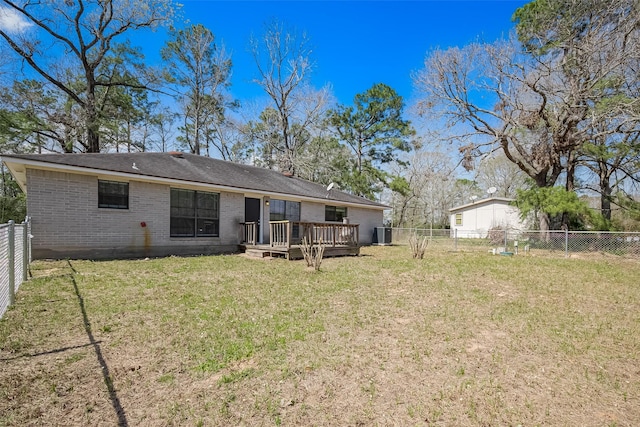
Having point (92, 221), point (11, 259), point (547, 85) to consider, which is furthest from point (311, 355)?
point (547, 85)

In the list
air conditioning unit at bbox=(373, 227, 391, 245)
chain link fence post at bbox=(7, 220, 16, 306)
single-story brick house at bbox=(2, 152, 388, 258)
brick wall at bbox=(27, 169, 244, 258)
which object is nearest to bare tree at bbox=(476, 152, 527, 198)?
air conditioning unit at bbox=(373, 227, 391, 245)

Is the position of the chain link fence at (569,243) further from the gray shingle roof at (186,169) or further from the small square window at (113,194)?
the small square window at (113,194)

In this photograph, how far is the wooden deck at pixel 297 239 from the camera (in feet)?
35.5

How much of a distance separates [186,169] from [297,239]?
5.19 m

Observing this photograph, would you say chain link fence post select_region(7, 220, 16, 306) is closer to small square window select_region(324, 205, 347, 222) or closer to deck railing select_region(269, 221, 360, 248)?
deck railing select_region(269, 221, 360, 248)

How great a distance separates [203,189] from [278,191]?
3.39m

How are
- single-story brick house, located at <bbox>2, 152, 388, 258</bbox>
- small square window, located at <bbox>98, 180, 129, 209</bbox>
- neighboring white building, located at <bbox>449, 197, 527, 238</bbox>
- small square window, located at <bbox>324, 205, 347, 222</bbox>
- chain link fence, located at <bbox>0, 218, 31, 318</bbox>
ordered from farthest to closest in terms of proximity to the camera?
A: neighboring white building, located at <bbox>449, 197, 527, 238</bbox> → small square window, located at <bbox>324, 205, 347, 222</bbox> → small square window, located at <bbox>98, 180, 129, 209</bbox> → single-story brick house, located at <bbox>2, 152, 388, 258</bbox> → chain link fence, located at <bbox>0, 218, 31, 318</bbox>

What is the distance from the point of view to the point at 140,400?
2.60 meters

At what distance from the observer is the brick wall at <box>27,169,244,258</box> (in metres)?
8.55

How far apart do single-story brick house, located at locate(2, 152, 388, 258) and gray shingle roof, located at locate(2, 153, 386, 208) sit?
0.11ft

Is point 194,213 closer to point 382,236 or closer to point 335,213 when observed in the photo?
point 335,213

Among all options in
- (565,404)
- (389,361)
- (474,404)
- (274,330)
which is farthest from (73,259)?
(565,404)

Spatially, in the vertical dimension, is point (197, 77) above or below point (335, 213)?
above

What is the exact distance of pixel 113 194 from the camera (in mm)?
9797
